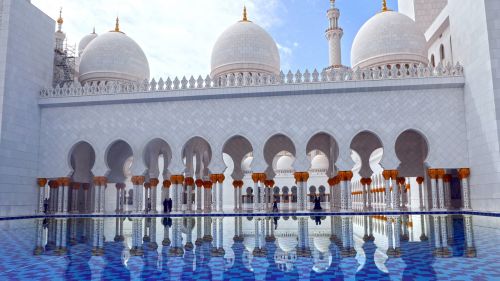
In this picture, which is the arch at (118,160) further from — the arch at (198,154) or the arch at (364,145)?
the arch at (364,145)

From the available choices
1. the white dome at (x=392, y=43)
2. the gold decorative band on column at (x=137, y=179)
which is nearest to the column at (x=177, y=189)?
the gold decorative band on column at (x=137, y=179)

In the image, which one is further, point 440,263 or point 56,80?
point 56,80

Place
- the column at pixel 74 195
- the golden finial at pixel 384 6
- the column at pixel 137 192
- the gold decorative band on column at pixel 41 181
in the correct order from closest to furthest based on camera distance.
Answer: the column at pixel 137 192 → the gold decorative band on column at pixel 41 181 → the column at pixel 74 195 → the golden finial at pixel 384 6

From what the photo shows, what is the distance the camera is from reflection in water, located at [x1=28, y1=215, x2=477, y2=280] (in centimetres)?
403

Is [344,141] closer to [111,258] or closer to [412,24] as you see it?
[412,24]

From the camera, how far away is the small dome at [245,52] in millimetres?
15500

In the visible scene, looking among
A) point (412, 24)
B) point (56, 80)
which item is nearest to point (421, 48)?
point (412, 24)

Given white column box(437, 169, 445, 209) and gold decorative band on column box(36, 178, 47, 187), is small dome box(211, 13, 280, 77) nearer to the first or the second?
gold decorative band on column box(36, 178, 47, 187)

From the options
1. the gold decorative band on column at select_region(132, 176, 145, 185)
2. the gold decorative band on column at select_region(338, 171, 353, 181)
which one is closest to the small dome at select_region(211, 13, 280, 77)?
the gold decorative band on column at select_region(132, 176, 145, 185)

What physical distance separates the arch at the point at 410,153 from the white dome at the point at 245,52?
17.1ft

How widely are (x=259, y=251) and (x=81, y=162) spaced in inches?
463

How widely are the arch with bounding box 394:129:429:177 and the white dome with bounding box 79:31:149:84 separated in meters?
9.32

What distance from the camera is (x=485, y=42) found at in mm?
10531

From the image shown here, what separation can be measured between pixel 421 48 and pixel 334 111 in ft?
14.9
